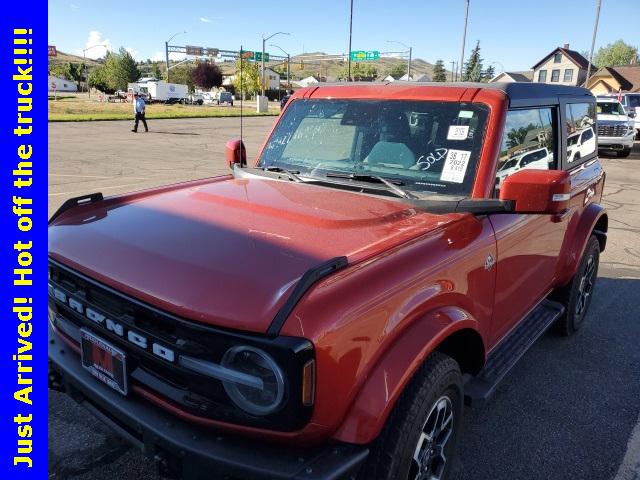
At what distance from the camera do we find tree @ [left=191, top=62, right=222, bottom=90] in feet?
307

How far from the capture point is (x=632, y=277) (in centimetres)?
591

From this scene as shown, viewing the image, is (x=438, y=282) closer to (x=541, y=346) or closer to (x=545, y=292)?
(x=545, y=292)

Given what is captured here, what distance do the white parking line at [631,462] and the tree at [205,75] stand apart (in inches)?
3857

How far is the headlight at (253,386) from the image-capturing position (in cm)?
162

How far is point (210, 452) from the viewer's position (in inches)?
64.6

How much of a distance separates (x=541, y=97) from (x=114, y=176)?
950 centimetres

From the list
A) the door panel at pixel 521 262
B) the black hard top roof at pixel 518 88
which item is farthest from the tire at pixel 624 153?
the door panel at pixel 521 262

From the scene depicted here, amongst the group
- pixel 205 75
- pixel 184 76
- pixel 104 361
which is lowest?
pixel 104 361

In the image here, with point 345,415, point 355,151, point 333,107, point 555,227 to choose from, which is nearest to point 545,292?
point 555,227

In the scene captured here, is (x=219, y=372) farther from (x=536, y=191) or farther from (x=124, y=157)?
(x=124, y=157)

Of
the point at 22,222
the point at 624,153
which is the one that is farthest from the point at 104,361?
the point at 624,153

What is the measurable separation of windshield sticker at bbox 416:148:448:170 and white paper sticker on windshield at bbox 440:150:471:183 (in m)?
0.03

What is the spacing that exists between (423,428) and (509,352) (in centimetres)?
122

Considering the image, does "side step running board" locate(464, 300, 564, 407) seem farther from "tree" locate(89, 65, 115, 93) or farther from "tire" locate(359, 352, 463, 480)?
"tree" locate(89, 65, 115, 93)
